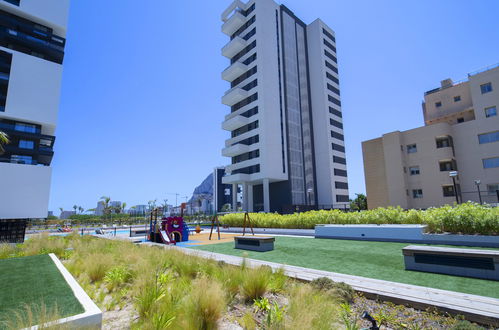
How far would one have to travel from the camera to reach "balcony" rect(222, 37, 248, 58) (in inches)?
1777

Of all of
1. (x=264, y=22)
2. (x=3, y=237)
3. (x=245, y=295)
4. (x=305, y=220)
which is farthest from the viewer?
(x=264, y=22)

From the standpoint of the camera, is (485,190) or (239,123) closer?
(485,190)

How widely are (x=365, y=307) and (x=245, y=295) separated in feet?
7.03

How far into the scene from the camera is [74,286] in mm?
5340

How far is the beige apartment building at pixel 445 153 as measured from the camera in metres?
30.1

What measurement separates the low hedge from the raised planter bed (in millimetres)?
505

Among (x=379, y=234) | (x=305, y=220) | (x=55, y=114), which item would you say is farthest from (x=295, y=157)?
(x=55, y=114)

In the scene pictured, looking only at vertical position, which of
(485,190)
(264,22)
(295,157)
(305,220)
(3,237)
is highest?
(264,22)

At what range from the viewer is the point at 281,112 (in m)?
44.0

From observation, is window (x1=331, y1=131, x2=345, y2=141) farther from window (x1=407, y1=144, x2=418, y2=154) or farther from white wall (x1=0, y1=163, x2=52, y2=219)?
white wall (x1=0, y1=163, x2=52, y2=219)

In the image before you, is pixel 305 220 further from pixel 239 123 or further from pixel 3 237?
pixel 3 237

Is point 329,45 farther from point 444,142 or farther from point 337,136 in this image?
point 444,142

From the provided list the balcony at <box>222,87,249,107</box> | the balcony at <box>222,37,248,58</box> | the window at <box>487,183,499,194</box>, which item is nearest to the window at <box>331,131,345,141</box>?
the balcony at <box>222,87,249,107</box>

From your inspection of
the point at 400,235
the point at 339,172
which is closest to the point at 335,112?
the point at 339,172
